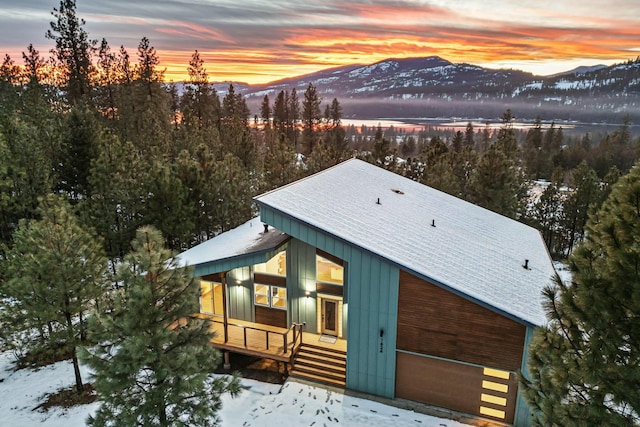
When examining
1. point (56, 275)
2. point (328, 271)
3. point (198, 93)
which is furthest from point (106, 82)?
point (328, 271)

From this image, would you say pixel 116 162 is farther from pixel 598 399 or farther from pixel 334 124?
pixel 334 124

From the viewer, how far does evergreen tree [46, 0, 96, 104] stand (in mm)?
30431

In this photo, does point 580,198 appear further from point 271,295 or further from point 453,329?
point 271,295

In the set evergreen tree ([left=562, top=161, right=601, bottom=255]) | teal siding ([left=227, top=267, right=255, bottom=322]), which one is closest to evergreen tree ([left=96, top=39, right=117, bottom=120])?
teal siding ([left=227, top=267, right=255, bottom=322])

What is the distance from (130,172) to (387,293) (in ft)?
49.5

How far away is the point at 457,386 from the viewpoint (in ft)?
39.0

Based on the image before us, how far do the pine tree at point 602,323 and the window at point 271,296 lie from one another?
32.9 feet

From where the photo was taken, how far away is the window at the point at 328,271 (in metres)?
14.3

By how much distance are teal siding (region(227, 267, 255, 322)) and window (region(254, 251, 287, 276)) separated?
0.76 meters

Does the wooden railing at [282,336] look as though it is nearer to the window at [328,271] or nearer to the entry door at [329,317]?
the entry door at [329,317]

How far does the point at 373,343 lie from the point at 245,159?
90.5 ft

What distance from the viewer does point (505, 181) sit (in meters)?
26.2

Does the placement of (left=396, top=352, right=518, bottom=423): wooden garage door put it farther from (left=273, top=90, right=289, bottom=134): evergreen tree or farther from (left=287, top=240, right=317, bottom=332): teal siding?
(left=273, top=90, right=289, bottom=134): evergreen tree

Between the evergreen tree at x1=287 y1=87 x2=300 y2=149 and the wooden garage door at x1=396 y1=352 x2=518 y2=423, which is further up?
the evergreen tree at x1=287 y1=87 x2=300 y2=149
